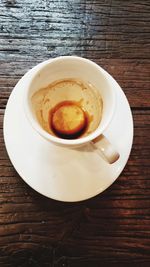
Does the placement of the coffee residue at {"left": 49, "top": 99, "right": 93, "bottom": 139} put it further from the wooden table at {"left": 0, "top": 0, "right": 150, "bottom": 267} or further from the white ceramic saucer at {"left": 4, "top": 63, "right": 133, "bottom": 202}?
the wooden table at {"left": 0, "top": 0, "right": 150, "bottom": 267}

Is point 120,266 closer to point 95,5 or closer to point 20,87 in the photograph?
point 20,87

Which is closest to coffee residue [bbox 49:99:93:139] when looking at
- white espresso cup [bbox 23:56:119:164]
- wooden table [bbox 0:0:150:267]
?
white espresso cup [bbox 23:56:119:164]

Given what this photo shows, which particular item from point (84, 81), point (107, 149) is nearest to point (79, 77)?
point (84, 81)

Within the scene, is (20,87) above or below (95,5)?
below

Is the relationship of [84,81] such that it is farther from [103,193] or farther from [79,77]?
[103,193]

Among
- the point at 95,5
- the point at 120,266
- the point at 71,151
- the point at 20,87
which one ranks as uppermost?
the point at 95,5

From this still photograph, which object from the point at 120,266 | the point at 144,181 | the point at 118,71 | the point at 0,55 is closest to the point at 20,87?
the point at 0,55

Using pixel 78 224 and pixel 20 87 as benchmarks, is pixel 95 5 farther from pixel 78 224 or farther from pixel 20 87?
pixel 78 224

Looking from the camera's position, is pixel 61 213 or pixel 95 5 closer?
pixel 61 213
